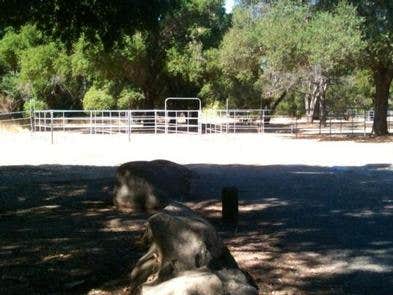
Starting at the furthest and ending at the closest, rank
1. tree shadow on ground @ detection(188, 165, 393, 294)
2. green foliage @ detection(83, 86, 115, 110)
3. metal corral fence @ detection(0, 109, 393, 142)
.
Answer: green foliage @ detection(83, 86, 115, 110) < metal corral fence @ detection(0, 109, 393, 142) < tree shadow on ground @ detection(188, 165, 393, 294)

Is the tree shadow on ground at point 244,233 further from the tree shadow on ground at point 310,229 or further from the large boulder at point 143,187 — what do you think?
the large boulder at point 143,187

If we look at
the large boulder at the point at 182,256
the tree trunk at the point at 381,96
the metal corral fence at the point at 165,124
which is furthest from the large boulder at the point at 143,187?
the tree trunk at the point at 381,96

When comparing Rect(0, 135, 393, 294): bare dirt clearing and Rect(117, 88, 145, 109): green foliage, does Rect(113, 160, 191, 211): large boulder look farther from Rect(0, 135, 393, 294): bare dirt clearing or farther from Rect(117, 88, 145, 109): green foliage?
Rect(117, 88, 145, 109): green foliage

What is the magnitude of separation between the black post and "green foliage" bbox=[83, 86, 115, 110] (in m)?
34.1

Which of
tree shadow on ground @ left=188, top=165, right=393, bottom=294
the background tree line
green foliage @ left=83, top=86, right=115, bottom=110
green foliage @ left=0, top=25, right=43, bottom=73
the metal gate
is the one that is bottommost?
tree shadow on ground @ left=188, top=165, right=393, bottom=294

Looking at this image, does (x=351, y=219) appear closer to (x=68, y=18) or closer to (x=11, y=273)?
(x=11, y=273)

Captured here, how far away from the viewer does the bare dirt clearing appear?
556cm

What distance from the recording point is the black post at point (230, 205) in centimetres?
795

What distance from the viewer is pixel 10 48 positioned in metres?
42.5

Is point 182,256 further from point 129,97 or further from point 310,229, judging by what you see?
point 129,97

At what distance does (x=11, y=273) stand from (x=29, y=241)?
125 cm

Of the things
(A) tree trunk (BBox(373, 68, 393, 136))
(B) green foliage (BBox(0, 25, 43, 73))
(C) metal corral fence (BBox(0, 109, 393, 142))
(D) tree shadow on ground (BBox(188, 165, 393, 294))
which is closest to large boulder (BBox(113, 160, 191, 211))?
(D) tree shadow on ground (BBox(188, 165, 393, 294))

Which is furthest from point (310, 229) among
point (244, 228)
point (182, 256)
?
point (182, 256)

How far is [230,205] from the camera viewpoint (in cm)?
797
